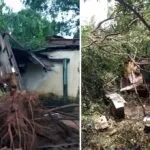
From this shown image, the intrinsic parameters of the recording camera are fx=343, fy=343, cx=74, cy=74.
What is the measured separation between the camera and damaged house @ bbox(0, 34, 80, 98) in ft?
5.11

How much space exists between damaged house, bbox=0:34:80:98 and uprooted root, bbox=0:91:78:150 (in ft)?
0.22

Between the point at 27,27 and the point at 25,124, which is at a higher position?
the point at 27,27

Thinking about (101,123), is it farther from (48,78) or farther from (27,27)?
(27,27)

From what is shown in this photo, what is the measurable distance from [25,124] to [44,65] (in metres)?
0.28

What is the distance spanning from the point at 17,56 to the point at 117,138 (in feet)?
1.96

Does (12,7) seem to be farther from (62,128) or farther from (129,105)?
(129,105)

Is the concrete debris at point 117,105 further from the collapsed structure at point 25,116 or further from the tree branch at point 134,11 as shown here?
the tree branch at point 134,11

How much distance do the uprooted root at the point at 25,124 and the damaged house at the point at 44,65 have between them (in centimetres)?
7

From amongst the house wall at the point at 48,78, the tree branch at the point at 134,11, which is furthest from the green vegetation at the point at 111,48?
the house wall at the point at 48,78

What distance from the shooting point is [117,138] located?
160 centimetres

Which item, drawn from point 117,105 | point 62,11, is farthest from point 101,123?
point 62,11

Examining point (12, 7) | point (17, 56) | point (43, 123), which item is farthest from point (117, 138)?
point (12, 7)

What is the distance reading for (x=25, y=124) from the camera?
152 cm

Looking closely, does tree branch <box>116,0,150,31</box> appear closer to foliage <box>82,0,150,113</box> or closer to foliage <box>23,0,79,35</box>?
foliage <box>82,0,150,113</box>
